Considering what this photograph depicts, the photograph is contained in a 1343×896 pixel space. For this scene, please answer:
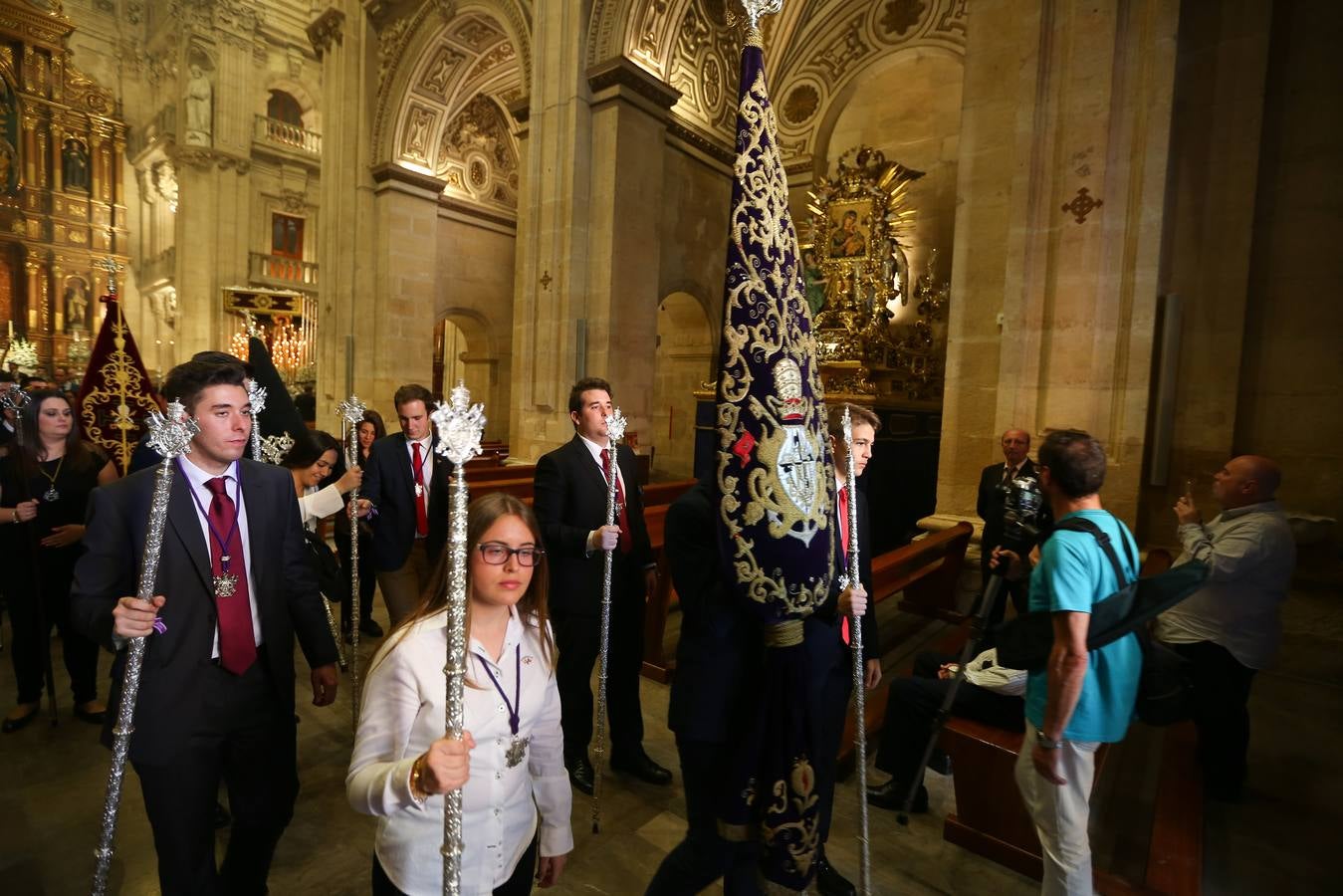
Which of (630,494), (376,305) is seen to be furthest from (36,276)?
(630,494)

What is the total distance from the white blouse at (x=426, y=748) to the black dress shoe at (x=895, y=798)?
1993 mm

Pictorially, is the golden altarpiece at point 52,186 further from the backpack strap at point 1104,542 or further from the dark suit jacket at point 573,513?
the backpack strap at point 1104,542

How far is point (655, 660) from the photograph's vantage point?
420 centimetres

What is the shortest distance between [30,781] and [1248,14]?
9271 mm

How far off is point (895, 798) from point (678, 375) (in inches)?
362

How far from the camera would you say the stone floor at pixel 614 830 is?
2.34m

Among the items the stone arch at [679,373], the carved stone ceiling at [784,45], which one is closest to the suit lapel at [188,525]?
the carved stone ceiling at [784,45]

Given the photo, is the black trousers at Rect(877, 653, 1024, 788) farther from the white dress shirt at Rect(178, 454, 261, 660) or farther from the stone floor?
the white dress shirt at Rect(178, 454, 261, 660)

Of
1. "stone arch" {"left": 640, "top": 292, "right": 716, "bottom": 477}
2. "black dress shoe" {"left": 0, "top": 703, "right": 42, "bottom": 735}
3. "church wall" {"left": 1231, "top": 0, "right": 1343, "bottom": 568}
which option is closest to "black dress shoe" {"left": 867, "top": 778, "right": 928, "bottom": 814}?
"black dress shoe" {"left": 0, "top": 703, "right": 42, "bottom": 735}

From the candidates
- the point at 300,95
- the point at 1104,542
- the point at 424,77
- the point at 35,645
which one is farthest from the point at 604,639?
the point at 300,95

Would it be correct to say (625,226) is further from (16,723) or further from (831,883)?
(831,883)

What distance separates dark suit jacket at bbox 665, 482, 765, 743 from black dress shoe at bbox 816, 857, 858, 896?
44.1 inches

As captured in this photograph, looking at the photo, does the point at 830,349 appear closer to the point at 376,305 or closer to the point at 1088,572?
the point at 1088,572

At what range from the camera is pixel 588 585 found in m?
2.88
